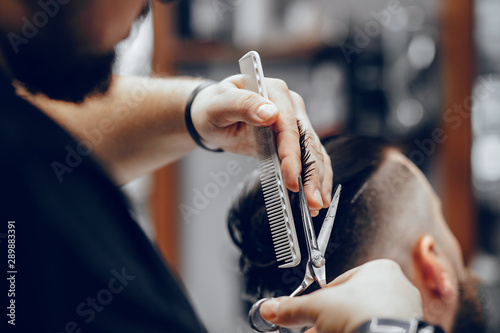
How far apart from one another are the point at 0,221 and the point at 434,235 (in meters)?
0.47

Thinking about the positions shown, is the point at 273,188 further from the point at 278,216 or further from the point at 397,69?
the point at 397,69

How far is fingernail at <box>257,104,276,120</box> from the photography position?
41 cm

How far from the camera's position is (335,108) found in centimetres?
115

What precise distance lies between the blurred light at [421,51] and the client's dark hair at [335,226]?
2.67ft

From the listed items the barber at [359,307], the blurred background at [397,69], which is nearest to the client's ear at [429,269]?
the barber at [359,307]

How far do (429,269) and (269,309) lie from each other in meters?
0.21

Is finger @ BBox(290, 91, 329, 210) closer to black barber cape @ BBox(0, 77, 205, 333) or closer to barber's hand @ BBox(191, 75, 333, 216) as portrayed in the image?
barber's hand @ BBox(191, 75, 333, 216)

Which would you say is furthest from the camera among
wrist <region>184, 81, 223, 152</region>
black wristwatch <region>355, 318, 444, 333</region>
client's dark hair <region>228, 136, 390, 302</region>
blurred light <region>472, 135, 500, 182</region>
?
blurred light <region>472, 135, 500, 182</region>

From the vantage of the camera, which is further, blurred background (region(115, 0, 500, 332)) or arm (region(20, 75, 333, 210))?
blurred background (region(115, 0, 500, 332))

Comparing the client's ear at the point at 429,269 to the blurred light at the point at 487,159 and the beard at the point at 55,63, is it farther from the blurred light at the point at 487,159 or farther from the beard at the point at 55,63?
the blurred light at the point at 487,159

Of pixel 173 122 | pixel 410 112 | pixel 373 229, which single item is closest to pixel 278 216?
pixel 373 229

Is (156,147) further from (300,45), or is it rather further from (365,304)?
(300,45)

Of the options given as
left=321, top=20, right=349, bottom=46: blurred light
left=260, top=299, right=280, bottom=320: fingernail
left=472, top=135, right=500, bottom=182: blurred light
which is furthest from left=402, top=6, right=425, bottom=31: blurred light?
left=260, top=299, right=280, bottom=320: fingernail

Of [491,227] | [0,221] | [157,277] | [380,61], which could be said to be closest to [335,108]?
[380,61]
